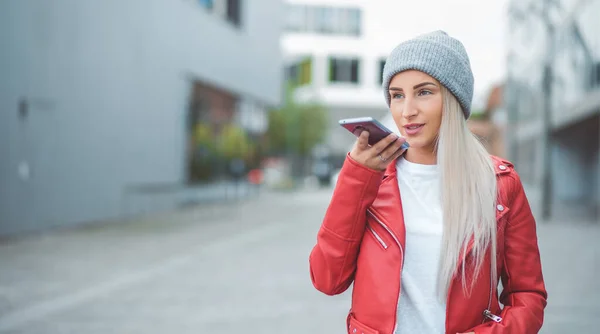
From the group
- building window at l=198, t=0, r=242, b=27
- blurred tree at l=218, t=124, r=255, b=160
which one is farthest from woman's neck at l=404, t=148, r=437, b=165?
blurred tree at l=218, t=124, r=255, b=160

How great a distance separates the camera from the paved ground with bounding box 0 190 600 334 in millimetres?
6020

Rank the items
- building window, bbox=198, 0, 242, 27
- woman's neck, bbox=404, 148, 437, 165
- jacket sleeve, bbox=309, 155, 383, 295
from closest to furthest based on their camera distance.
A: 1. jacket sleeve, bbox=309, 155, 383, 295
2. woman's neck, bbox=404, 148, 437, 165
3. building window, bbox=198, 0, 242, 27

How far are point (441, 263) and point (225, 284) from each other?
616cm

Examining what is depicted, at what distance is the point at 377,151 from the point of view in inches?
74.2

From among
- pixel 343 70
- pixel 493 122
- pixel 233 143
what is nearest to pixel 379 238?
pixel 233 143

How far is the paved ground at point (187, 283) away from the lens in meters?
6.02

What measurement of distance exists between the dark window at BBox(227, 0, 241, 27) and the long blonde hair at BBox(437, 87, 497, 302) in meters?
23.5

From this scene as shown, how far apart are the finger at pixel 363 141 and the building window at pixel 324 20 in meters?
54.6

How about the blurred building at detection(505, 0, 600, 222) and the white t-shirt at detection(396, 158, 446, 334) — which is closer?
the white t-shirt at detection(396, 158, 446, 334)

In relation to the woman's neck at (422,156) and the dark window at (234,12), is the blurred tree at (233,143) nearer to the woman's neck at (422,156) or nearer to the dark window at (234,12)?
the dark window at (234,12)

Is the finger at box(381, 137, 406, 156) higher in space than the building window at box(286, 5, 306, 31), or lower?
lower

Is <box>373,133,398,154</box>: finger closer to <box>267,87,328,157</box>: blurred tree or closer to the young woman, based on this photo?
the young woman

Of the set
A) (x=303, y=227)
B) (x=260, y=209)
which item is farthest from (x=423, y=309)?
(x=260, y=209)

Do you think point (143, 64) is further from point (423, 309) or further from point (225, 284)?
point (423, 309)
